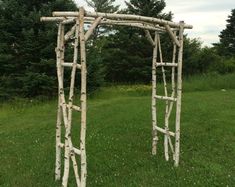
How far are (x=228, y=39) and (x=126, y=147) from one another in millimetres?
32983

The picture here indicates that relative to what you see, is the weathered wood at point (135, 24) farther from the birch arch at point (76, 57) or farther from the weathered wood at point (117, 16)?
the weathered wood at point (117, 16)

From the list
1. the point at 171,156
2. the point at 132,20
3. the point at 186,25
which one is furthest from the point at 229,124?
the point at 132,20

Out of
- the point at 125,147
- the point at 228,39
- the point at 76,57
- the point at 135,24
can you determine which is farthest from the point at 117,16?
the point at 228,39

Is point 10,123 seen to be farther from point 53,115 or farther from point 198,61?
point 198,61

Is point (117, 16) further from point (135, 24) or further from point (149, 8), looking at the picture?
point (149, 8)

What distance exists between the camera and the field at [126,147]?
24.3 feet

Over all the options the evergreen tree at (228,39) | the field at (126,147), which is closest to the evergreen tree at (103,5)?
the evergreen tree at (228,39)

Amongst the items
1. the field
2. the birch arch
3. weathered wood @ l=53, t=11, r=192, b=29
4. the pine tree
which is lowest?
the field

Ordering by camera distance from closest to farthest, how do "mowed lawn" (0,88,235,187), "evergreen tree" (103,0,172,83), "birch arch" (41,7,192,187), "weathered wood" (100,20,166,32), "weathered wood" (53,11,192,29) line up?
"birch arch" (41,7,192,187)
"weathered wood" (53,11,192,29)
"weathered wood" (100,20,166,32)
"mowed lawn" (0,88,235,187)
"evergreen tree" (103,0,172,83)

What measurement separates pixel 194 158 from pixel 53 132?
4.51 meters

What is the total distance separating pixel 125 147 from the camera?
9375 millimetres

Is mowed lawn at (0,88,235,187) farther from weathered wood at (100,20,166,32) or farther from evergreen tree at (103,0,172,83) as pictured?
evergreen tree at (103,0,172,83)

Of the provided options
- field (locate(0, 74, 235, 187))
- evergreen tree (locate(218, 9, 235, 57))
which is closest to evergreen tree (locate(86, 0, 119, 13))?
evergreen tree (locate(218, 9, 235, 57))

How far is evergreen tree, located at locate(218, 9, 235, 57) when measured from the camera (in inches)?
1509
